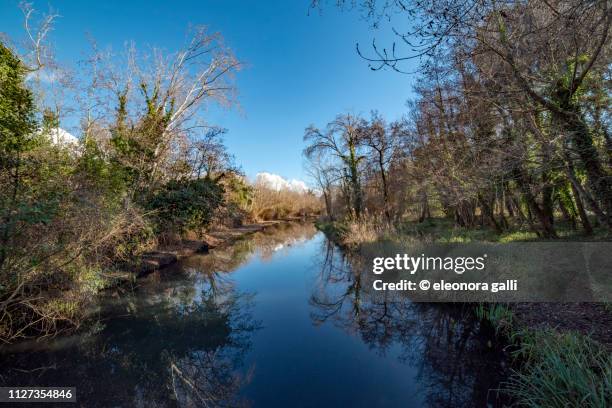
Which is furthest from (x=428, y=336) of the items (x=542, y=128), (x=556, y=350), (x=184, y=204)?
(x=184, y=204)


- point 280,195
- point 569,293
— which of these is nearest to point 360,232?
point 569,293

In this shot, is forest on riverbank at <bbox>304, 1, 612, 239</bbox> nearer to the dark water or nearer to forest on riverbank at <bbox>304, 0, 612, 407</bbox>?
forest on riverbank at <bbox>304, 0, 612, 407</bbox>

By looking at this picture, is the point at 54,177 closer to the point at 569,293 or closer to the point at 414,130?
the point at 569,293

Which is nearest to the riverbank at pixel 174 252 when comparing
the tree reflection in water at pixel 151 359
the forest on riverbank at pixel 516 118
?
the tree reflection in water at pixel 151 359

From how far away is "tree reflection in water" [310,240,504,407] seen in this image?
11.1 ft

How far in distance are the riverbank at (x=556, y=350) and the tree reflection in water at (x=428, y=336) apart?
30 centimetres

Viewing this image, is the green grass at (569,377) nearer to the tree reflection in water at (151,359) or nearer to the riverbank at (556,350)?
the riverbank at (556,350)

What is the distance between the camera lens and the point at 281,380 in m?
3.67

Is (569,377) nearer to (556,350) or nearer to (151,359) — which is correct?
(556,350)

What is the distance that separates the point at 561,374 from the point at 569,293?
3402mm

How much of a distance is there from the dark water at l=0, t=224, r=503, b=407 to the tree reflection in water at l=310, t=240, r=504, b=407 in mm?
19

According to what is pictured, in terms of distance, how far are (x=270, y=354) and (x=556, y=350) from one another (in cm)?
380

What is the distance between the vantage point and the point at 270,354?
438 cm

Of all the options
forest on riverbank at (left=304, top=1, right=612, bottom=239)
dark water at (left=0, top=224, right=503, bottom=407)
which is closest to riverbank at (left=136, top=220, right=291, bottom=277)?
dark water at (left=0, top=224, right=503, bottom=407)
